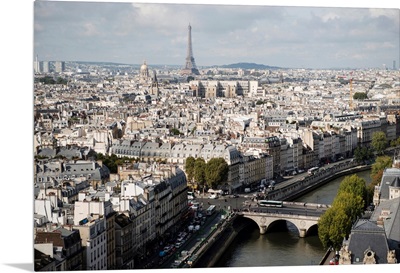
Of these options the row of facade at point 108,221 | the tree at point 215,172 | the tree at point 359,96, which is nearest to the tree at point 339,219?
the row of facade at point 108,221

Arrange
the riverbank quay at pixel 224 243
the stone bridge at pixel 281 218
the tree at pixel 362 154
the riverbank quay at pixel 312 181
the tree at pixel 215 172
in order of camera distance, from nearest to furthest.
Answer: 1. the riverbank quay at pixel 224 243
2. the stone bridge at pixel 281 218
3. the tree at pixel 215 172
4. the riverbank quay at pixel 312 181
5. the tree at pixel 362 154

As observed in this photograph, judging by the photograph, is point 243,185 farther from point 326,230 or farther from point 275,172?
point 326,230

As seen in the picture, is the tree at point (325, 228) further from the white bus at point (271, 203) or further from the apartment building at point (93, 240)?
the apartment building at point (93, 240)

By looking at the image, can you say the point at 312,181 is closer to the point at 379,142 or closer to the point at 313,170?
the point at 313,170

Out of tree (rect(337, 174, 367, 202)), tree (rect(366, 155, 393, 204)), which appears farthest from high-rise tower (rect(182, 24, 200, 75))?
tree (rect(366, 155, 393, 204))

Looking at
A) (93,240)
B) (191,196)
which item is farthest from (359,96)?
(93,240)
